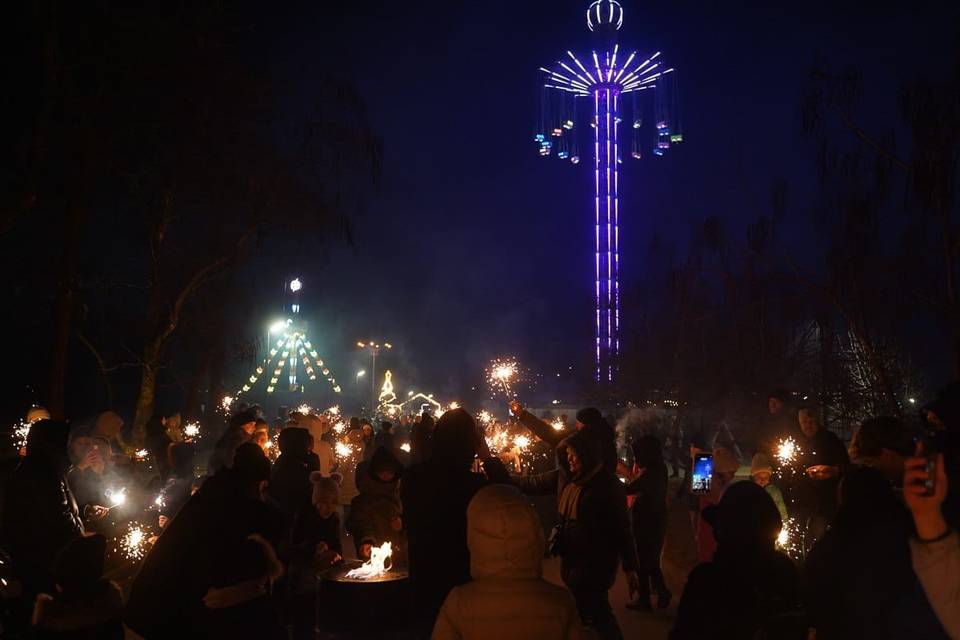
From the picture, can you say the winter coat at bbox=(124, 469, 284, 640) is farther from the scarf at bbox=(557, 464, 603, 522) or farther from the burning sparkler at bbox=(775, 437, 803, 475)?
the burning sparkler at bbox=(775, 437, 803, 475)

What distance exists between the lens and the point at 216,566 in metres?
3.92

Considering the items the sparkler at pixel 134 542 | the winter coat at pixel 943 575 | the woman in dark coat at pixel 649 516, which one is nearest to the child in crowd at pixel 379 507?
the woman in dark coat at pixel 649 516

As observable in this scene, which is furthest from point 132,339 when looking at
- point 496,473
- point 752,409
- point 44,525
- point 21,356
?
point 496,473

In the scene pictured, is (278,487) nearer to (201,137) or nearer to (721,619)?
(721,619)

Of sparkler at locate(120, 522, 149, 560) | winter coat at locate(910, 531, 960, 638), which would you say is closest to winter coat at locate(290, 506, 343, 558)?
sparkler at locate(120, 522, 149, 560)

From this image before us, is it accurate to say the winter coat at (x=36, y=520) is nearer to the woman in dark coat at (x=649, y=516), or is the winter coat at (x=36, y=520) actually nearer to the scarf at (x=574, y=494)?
the scarf at (x=574, y=494)

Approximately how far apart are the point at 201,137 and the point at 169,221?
3899 millimetres

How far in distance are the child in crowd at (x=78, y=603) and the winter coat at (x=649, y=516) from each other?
5652mm

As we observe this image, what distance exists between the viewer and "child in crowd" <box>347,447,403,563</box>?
21.8ft

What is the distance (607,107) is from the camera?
43781mm

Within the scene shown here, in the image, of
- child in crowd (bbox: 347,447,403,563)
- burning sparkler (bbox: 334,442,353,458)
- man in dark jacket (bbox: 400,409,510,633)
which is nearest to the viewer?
man in dark jacket (bbox: 400,409,510,633)

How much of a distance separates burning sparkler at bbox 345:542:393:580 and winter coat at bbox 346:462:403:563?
0.23 metres

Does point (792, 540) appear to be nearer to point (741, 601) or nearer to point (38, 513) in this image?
point (741, 601)

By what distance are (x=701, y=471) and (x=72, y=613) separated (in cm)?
813
